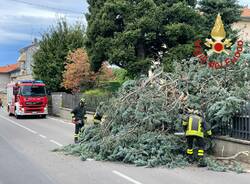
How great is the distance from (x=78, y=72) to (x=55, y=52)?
5.92m

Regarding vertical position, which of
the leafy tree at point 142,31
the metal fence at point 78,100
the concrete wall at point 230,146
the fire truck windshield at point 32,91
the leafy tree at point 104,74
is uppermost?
the leafy tree at point 142,31

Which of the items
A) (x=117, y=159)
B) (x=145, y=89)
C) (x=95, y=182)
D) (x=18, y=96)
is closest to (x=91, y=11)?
(x=18, y=96)

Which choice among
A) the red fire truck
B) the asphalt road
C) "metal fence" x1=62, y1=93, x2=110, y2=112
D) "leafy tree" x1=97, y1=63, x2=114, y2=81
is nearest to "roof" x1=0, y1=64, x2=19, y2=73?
"leafy tree" x1=97, y1=63, x2=114, y2=81

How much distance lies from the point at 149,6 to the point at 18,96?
1228cm

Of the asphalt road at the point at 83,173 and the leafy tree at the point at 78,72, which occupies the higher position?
the leafy tree at the point at 78,72

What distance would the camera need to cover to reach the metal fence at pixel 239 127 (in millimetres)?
11477

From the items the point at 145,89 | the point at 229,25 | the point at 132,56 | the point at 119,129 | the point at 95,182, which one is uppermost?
the point at 229,25

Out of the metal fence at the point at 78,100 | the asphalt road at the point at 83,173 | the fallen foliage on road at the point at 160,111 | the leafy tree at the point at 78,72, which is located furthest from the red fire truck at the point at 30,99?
the asphalt road at the point at 83,173

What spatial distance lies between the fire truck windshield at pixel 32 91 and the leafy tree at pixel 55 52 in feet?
24.5

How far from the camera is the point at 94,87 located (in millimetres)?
35625

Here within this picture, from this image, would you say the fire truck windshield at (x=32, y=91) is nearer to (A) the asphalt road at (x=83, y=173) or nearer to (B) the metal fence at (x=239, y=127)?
(A) the asphalt road at (x=83, y=173)

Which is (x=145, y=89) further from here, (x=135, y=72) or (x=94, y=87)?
(x=94, y=87)

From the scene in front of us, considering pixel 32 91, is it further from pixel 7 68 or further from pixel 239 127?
pixel 7 68

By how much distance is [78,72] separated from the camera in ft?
114
